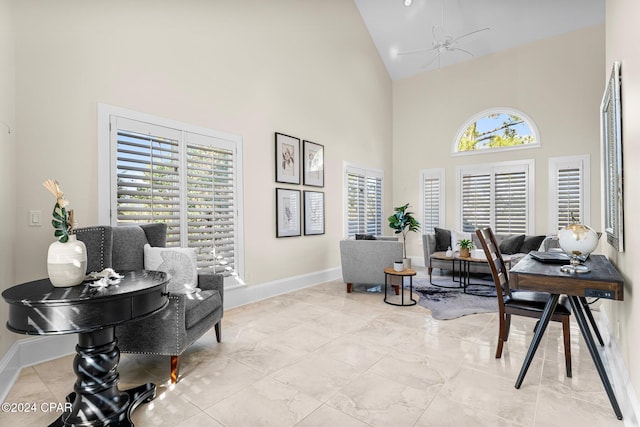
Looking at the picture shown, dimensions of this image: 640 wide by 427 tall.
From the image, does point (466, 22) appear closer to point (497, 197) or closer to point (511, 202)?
point (497, 197)

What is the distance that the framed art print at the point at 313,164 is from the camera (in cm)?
536

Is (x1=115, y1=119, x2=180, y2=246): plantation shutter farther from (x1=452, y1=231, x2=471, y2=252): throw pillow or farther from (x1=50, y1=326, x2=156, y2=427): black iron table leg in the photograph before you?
(x1=452, y1=231, x2=471, y2=252): throw pillow

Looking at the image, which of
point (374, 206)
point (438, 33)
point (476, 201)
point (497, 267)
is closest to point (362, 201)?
point (374, 206)

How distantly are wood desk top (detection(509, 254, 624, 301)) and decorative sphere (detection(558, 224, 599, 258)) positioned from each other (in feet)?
0.41

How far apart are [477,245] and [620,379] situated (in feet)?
14.4

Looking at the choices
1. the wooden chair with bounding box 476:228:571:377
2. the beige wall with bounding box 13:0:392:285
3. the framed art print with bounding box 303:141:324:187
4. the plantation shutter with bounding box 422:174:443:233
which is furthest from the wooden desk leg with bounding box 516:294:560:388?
the plantation shutter with bounding box 422:174:443:233

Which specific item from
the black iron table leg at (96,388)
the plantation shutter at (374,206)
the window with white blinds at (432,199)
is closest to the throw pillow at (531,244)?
the window with white blinds at (432,199)

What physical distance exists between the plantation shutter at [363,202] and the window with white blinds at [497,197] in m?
1.73

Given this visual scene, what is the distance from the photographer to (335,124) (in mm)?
6039

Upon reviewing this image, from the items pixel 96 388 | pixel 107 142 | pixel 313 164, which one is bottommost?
pixel 96 388

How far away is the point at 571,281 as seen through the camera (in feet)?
6.47

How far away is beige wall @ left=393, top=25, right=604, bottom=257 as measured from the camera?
5.75 meters

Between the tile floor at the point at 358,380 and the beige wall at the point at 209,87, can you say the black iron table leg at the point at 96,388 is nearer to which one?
the tile floor at the point at 358,380

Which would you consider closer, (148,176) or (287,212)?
(148,176)
